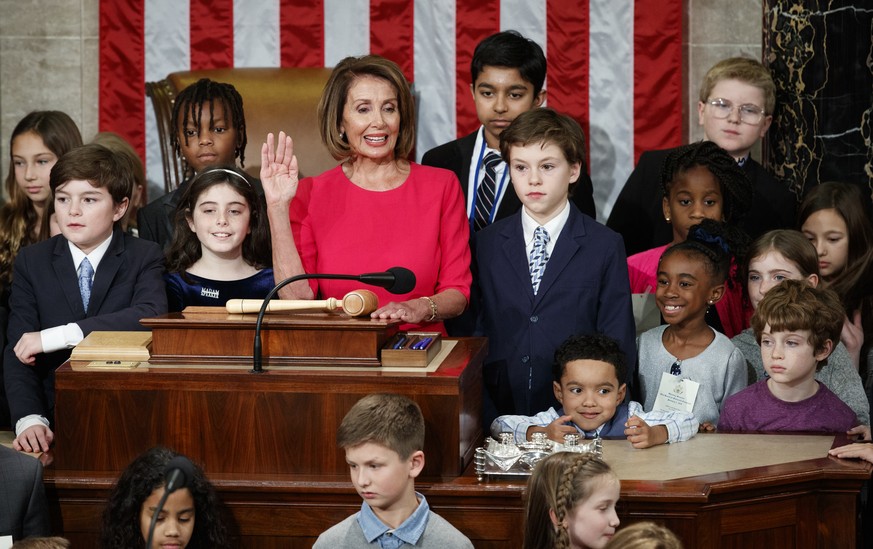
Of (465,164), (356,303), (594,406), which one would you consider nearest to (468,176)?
(465,164)

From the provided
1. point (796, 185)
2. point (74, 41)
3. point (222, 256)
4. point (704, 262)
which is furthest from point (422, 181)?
point (74, 41)

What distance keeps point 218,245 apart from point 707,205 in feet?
6.95

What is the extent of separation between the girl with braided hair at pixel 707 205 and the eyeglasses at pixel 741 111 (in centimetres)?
49

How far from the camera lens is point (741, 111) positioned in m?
5.85

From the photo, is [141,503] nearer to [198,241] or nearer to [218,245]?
[218,245]

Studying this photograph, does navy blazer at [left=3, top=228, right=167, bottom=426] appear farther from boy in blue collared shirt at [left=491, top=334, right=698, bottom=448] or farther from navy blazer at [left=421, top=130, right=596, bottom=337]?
navy blazer at [left=421, top=130, right=596, bottom=337]

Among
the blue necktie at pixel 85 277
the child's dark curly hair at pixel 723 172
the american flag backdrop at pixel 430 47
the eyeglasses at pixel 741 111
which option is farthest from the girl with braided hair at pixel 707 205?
the blue necktie at pixel 85 277

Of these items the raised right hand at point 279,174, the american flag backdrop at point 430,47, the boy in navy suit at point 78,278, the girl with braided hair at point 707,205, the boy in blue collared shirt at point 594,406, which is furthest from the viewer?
the american flag backdrop at point 430,47

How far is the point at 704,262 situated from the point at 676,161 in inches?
29.0

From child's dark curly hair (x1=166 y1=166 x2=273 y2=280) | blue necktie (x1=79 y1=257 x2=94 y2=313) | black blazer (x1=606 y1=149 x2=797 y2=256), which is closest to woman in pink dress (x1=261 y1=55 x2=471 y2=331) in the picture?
child's dark curly hair (x1=166 y1=166 x2=273 y2=280)

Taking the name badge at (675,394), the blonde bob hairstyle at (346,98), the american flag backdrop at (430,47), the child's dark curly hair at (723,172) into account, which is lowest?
the name badge at (675,394)

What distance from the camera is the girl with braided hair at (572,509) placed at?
11.4 feet

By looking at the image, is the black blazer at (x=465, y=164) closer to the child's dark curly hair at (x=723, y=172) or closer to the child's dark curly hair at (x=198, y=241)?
the child's dark curly hair at (x=723, y=172)

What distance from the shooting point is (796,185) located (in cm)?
658
